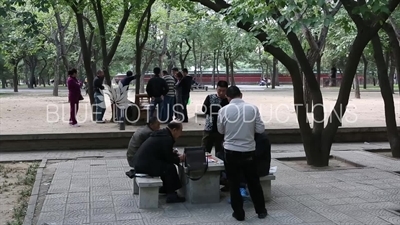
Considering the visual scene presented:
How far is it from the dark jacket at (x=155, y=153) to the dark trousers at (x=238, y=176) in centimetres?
83

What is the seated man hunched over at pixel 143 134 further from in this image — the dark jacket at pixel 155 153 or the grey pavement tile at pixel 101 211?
the grey pavement tile at pixel 101 211

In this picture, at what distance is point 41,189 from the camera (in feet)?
24.2

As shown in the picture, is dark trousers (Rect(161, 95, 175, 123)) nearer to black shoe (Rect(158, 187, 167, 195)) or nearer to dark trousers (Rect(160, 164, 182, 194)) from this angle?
black shoe (Rect(158, 187, 167, 195))

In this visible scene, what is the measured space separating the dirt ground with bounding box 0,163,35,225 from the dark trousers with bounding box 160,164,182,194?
1786 mm

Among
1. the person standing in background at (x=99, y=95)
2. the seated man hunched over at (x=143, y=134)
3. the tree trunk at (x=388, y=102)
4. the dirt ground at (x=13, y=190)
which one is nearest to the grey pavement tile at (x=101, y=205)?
the seated man hunched over at (x=143, y=134)

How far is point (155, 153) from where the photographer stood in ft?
20.1

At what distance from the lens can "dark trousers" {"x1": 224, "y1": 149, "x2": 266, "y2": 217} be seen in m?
5.58

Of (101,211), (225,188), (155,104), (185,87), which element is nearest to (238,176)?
(225,188)

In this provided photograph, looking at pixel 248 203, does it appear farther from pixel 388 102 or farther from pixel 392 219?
pixel 388 102

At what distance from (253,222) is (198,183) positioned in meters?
1.02

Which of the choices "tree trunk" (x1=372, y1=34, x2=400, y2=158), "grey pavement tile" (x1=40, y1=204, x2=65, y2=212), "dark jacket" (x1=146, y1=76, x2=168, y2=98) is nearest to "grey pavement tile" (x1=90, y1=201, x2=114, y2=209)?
"grey pavement tile" (x1=40, y1=204, x2=65, y2=212)

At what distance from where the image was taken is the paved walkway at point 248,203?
5758 mm

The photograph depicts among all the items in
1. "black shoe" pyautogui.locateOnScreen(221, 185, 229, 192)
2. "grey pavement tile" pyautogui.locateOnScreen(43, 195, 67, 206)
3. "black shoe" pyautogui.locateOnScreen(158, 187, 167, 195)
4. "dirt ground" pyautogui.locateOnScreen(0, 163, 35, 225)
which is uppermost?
"black shoe" pyautogui.locateOnScreen(158, 187, 167, 195)

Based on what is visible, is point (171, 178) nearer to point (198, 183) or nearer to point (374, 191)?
point (198, 183)
